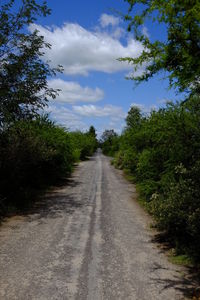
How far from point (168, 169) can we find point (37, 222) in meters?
5.10

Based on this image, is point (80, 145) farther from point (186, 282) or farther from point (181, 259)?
point (186, 282)

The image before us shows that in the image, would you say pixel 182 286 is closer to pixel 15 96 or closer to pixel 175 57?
pixel 175 57

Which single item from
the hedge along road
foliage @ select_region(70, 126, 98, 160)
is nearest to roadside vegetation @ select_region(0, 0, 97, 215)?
the hedge along road

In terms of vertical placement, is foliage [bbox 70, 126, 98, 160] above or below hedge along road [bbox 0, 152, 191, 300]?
above

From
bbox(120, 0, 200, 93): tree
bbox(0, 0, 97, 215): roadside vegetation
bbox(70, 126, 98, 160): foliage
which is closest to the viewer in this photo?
bbox(120, 0, 200, 93): tree

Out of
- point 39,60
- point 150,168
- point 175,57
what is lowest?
point 150,168

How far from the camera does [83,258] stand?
729 centimetres

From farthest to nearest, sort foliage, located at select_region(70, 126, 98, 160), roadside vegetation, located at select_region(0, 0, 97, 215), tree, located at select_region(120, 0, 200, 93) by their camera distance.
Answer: foliage, located at select_region(70, 126, 98, 160)
roadside vegetation, located at select_region(0, 0, 97, 215)
tree, located at select_region(120, 0, 200, 93)

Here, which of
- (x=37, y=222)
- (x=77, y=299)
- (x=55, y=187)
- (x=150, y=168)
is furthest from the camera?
(x=55, y=187)

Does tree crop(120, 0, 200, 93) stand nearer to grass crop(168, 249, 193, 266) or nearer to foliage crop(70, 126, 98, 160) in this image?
grass crop(168, 249, 193, 266)

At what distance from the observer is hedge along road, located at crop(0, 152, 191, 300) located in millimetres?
5699

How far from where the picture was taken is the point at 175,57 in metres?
5.50

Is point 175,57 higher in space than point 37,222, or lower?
higher

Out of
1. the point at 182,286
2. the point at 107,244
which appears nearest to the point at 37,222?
the point at 107,244
